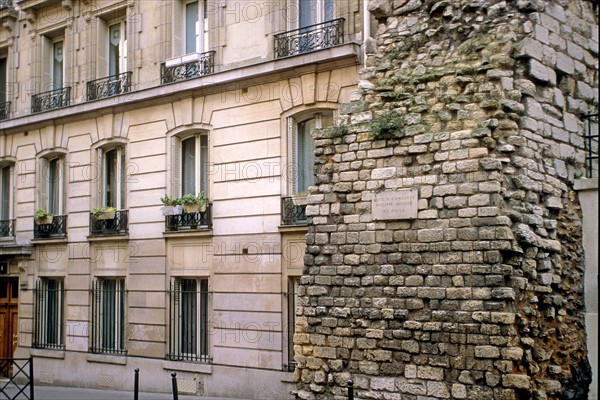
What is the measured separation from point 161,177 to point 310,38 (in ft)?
14.4

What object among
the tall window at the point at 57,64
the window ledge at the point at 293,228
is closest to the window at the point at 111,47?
the tall window at the point at 57,64

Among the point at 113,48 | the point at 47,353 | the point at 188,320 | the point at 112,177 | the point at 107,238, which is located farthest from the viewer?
the point at 113,48

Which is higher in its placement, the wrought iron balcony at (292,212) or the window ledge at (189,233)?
the wrought iron balcony at (292,212)

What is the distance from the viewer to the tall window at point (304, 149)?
1453cm

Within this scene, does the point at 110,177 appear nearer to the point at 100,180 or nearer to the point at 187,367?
the point at 100,180

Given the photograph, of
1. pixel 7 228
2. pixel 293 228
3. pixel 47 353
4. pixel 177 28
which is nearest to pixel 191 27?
pixel 177 28

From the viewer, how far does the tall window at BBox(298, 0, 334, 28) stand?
14667 mm

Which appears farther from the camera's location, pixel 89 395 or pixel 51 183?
pixel 51 183

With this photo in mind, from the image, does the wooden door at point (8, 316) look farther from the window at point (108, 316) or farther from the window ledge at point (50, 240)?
the window at point (108, 316)

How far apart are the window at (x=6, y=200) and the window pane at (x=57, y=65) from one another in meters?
2.56

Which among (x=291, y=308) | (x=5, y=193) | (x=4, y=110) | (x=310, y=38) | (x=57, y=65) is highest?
(x=57, y=65)

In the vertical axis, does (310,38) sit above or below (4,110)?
above

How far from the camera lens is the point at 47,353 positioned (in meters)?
18.5

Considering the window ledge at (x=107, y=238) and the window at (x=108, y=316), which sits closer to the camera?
the window ledge at (x=107, y=238)
